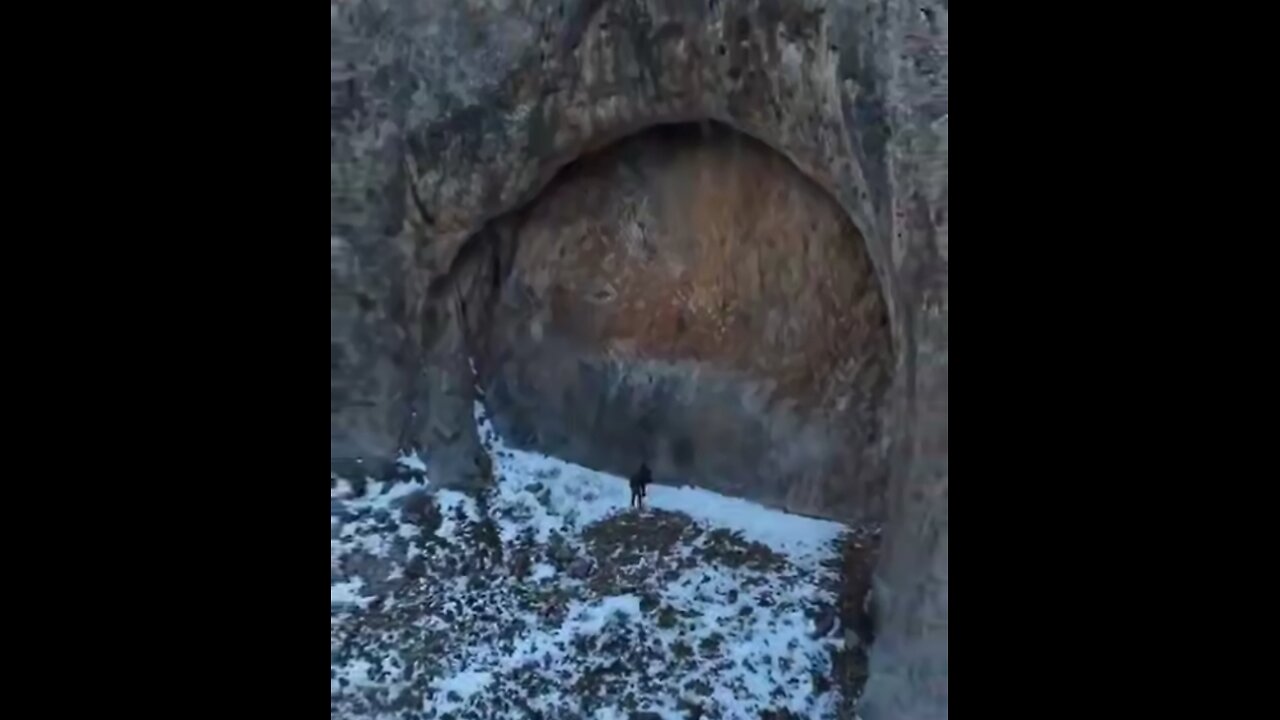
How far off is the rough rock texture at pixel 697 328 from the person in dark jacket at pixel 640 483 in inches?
1.5

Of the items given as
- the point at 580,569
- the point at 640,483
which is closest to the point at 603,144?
the point at 640,483

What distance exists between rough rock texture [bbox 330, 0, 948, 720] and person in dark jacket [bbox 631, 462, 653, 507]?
0.61m

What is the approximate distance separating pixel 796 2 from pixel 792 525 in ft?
6.05

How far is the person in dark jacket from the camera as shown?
4.76 m

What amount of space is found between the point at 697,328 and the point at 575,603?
1122mm

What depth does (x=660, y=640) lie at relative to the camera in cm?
436

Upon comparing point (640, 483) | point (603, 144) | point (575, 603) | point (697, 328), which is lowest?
point (575, 603)

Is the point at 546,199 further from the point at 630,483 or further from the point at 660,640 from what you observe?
the point at 660,640

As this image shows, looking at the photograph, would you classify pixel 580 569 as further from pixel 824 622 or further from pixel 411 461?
pixel 824 622

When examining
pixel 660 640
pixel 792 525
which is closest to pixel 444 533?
pixel 660 640


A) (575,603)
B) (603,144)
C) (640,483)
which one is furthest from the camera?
(640,483)

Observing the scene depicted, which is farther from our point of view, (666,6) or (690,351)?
(690,351)

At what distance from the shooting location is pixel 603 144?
4660 millimetres

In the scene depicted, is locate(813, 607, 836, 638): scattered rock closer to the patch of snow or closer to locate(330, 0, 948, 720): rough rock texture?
locate(330, 0, 948, 720): rough rock texture
